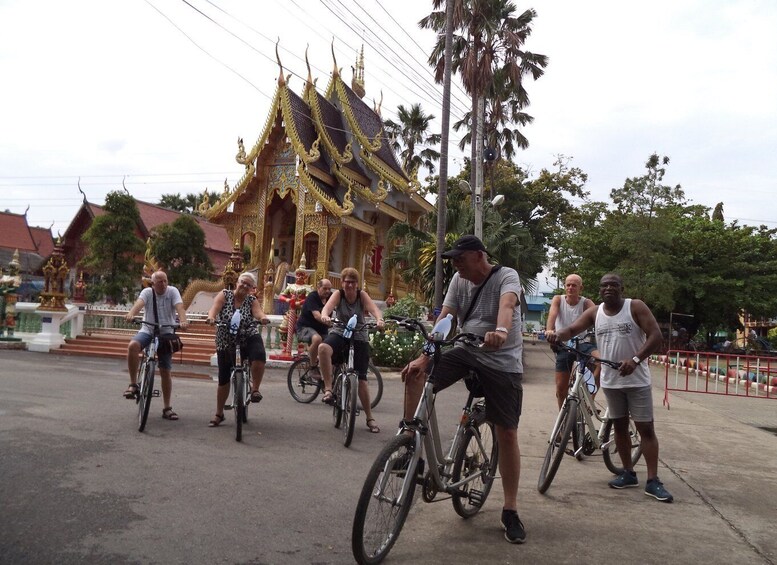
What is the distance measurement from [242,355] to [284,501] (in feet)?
8.21

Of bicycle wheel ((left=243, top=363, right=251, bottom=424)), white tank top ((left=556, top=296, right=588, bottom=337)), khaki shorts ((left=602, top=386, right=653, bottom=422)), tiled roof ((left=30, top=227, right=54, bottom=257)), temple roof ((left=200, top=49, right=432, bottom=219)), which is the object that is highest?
temple roof ((left=200, top=49, right=432, bottom=219))

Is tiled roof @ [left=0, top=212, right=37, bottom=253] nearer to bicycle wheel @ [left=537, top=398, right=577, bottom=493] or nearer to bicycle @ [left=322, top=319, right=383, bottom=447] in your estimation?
bicycle @ [left=322, top=319, right=383, bottom=447]

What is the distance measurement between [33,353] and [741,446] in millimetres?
15823

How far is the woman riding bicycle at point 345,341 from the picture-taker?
7.15 meters

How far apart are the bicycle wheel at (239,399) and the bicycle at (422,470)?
2835 millimetres

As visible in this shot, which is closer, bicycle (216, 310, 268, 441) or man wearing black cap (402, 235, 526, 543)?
man wearing black cap (402, 235, 526, 543)

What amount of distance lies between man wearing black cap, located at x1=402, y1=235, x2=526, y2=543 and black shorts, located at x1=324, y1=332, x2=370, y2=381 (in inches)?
120

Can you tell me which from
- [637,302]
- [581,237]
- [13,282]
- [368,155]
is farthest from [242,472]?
[581,237]

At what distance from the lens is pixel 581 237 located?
34.2 meters

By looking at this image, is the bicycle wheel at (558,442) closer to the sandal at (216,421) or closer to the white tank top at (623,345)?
the white tank top at (623,345)

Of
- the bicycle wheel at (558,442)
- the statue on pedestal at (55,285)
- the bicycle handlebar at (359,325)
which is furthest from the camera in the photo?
the statue on pedestal at (55,285)

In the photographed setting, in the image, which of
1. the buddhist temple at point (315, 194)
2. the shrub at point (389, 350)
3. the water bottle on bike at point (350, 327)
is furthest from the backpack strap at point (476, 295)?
the buddhist temple at point (315, 194)

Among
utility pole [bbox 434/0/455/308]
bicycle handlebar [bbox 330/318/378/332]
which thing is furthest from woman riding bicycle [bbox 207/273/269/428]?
utility pole [bbox 434/0/455/308]

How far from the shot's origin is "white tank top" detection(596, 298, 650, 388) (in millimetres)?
5145
